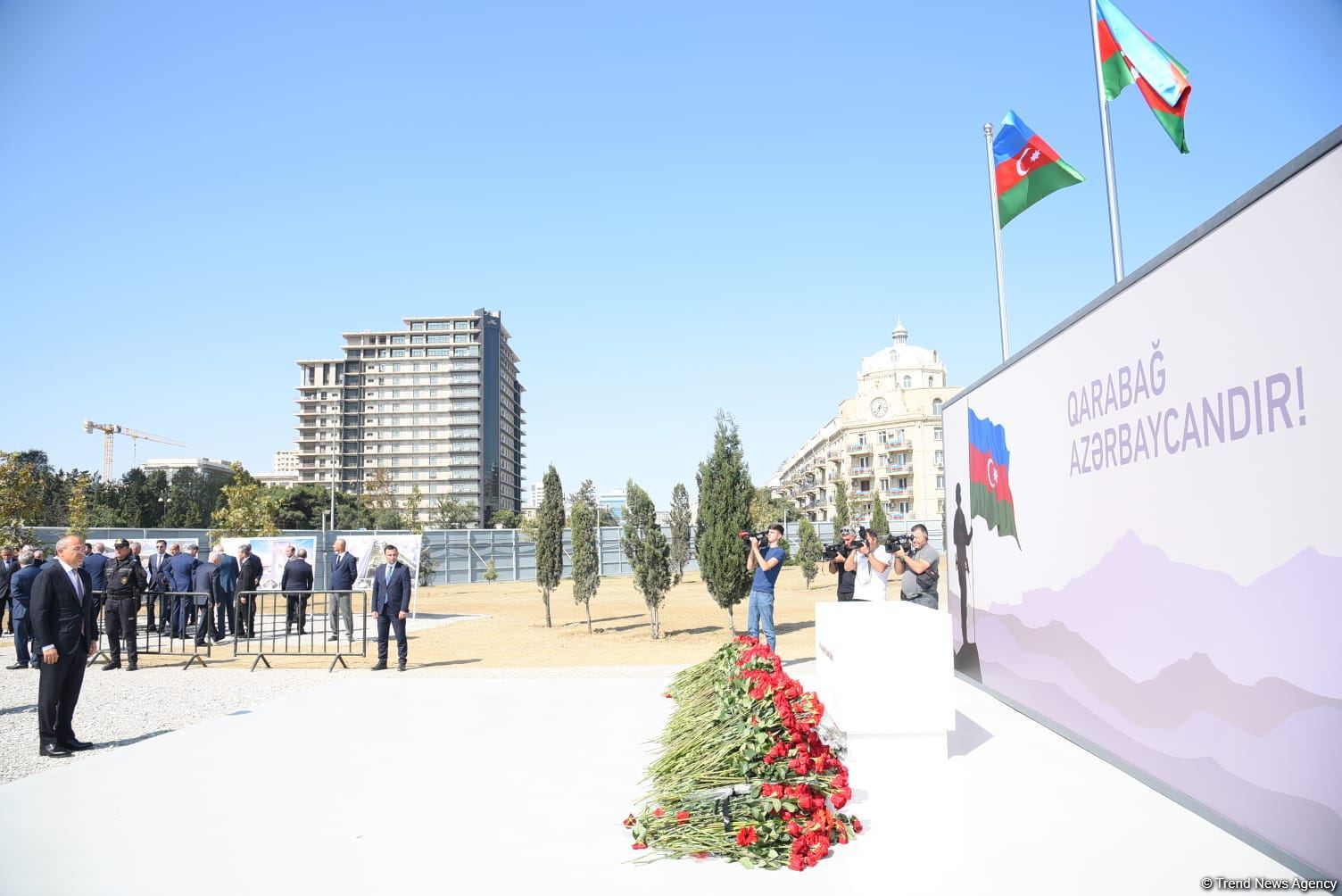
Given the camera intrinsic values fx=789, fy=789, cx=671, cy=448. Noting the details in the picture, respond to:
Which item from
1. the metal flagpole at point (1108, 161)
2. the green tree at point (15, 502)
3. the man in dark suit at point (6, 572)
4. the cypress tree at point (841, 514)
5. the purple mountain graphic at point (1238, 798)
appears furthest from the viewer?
the cypress tree at point (841, 514)

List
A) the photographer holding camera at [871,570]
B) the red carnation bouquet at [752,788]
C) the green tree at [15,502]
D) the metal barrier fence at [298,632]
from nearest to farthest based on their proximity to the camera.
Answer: the red carnation bouquet at [752,788], the photographer holding camera at [871,570], the metal barrier fence at [298,632], the green tree at [15,502]

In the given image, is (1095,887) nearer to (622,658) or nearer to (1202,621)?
(1202,621)

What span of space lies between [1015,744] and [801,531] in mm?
32821

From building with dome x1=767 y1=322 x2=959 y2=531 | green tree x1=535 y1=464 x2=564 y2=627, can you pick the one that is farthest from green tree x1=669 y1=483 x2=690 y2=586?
building with dome x1=767 y1=322 x2=959 y2=531

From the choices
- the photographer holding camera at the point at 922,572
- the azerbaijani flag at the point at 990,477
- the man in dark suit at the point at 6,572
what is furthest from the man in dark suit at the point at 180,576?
the azerbaijani flag at the point at 990,477

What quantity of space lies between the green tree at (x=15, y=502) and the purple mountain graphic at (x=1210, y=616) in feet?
83.3

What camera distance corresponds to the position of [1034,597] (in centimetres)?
716

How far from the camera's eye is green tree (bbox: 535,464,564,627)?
2016cm

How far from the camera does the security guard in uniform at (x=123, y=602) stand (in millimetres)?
12734

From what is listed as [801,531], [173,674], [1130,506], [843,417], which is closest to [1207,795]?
[1130,506]

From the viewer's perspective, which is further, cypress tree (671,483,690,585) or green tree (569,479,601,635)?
cypress tree (671,483,690,585)

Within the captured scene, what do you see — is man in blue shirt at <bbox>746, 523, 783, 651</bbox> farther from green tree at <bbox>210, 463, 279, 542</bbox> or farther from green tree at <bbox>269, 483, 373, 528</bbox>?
green tree at <bbox>269, 483, 373, 528</bbox>

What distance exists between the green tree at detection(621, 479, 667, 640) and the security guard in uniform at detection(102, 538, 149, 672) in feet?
29.3

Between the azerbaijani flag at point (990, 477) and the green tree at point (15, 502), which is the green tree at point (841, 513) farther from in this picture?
the azerbaijani flag at point (990, 477)
